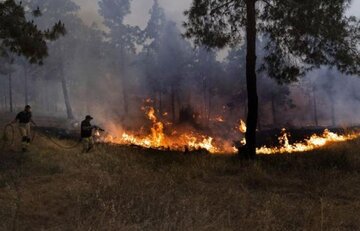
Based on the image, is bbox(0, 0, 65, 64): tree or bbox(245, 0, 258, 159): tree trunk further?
bbox(245, 0, 258, 159): tree trunk

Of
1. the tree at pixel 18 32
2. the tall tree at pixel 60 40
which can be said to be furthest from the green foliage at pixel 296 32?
the tall tree at pixel 60 40

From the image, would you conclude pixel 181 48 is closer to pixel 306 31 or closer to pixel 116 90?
pixel 116 90

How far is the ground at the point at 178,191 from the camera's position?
7.88 m

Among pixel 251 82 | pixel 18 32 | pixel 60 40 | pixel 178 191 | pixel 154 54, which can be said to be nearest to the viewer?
pixel 178 191

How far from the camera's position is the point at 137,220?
7.63m

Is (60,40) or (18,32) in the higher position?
(60,40)

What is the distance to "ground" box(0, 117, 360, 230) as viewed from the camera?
25.9 feet

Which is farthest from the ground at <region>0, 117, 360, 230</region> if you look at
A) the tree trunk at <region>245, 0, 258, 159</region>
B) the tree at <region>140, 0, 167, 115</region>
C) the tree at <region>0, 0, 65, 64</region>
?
the tree at <region>140, 0, 167, 115</region>

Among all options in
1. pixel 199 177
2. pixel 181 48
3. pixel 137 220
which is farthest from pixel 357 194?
pixel 181 48

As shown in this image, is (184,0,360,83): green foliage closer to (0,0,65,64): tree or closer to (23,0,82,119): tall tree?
(0,0,65,64): tree

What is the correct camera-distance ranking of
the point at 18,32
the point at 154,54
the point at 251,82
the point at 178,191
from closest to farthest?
the point at 178,191, the point at 18,32, the point at 251,82, the point at 154,54

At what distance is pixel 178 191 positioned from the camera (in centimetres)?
1033

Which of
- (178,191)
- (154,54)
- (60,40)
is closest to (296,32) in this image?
(178,191)

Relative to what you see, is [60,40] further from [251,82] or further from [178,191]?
[178,191]
